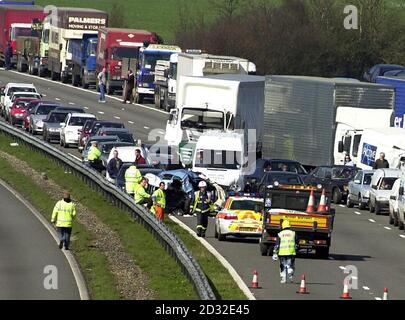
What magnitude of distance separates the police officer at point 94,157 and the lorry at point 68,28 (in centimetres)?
3476

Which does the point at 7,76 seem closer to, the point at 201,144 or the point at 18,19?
the point at 18,19

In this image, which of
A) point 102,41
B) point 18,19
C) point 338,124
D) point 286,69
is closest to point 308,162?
point 338,124

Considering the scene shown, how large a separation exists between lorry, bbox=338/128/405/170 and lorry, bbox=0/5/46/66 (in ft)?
140

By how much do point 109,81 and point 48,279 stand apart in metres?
54.4

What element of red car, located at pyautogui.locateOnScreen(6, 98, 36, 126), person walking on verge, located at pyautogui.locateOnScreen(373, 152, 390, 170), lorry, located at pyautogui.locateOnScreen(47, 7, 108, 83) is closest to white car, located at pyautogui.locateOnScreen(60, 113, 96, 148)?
red car, located at pyautogui.locateOnScreen(6, 98, 36, 126)

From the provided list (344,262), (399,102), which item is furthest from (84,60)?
(344,262)

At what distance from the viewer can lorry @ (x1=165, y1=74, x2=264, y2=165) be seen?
58.7 meters

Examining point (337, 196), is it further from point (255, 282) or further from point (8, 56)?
point (8, 56)

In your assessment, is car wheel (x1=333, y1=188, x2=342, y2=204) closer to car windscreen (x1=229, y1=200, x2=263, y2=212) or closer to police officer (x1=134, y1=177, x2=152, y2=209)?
police officer (x1=134, y1=177, x2=152, y2=209)

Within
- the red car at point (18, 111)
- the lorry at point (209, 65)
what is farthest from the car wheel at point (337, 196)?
the red car at point (18, 111)

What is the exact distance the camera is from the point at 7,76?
98.5 meters

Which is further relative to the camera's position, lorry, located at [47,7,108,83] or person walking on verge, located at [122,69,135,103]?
lorry, located at [47,7,108,83]

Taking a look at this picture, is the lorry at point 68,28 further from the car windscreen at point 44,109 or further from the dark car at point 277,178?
the dark car at point 277,178
